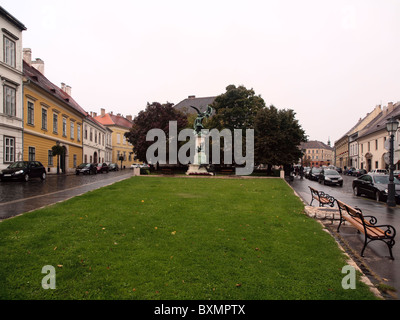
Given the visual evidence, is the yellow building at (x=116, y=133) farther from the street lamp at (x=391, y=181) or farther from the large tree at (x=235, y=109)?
the street lamp at (x=391, y=181)

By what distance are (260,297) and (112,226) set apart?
386cm

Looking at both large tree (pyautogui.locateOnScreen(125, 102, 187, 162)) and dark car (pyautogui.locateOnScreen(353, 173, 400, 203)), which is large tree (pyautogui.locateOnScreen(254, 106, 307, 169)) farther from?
dark car (pyautogui.locateOnScreen(353, 173, 400, 203))

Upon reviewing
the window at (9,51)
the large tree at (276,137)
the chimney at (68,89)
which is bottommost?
the large tree at (276,137)

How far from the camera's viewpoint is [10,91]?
75.0 feet

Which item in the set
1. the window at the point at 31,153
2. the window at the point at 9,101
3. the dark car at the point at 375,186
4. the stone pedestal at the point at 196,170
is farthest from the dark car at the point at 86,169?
the dark car at the point at 375,186

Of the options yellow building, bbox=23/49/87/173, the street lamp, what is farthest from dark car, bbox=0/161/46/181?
the street lamp

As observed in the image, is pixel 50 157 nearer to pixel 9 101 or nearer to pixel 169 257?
pixel 9 101

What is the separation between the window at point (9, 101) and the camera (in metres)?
22.2

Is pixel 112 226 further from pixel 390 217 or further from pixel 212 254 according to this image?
pixel 390 217

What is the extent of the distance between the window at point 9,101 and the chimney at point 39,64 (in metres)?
14.8

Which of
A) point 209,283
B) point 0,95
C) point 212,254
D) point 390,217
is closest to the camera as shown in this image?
point 209,283

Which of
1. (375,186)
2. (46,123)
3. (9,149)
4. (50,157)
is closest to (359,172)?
(375,186)

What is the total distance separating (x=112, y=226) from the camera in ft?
19.5
